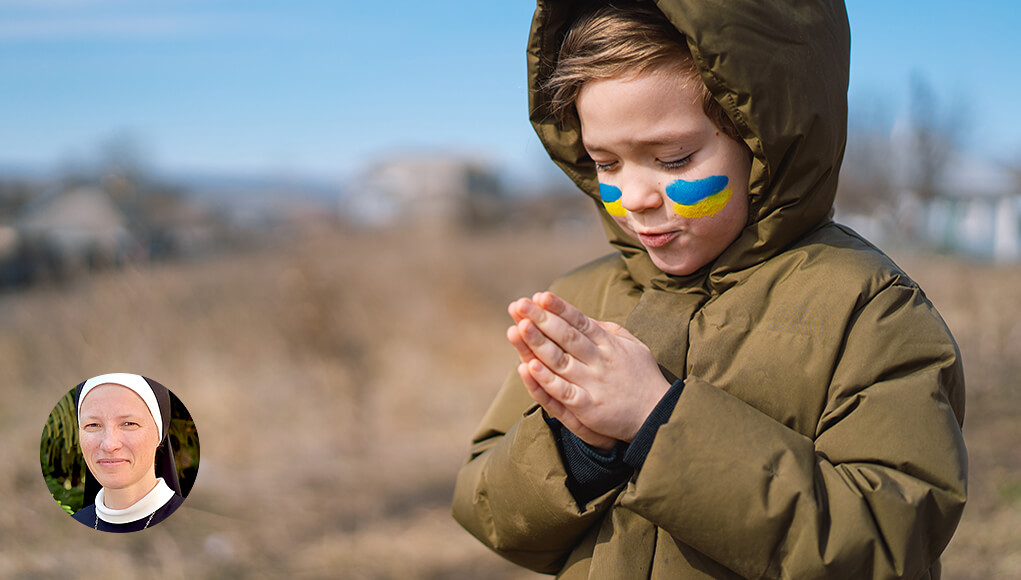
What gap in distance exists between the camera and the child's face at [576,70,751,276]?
1.33 meters

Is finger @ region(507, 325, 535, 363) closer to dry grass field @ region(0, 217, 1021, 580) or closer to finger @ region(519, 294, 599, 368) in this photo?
finger @ region(519, 294, 599, 368)

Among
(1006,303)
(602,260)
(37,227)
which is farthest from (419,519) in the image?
(1006,303)

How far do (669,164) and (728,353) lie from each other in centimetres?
35

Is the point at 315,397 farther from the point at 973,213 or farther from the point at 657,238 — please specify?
the point at 973,213

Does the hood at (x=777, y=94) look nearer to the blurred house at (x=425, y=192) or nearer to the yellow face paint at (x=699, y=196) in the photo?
the yellow face paint at (x=699, y=196)

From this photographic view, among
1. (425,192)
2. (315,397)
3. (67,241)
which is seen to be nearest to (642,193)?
(315,397)

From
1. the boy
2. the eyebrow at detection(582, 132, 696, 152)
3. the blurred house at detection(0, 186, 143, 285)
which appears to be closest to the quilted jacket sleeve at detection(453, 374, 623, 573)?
the boy

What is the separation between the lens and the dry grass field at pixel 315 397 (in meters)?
4.33

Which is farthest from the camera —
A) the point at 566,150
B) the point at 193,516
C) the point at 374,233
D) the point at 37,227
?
the point at 374,233

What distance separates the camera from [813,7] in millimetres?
1383

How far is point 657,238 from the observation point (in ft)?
4.61

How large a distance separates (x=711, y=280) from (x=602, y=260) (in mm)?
403

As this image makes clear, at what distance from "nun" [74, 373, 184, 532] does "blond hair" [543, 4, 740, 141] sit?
97 cm

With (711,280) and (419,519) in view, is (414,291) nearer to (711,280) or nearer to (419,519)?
(419,519)
